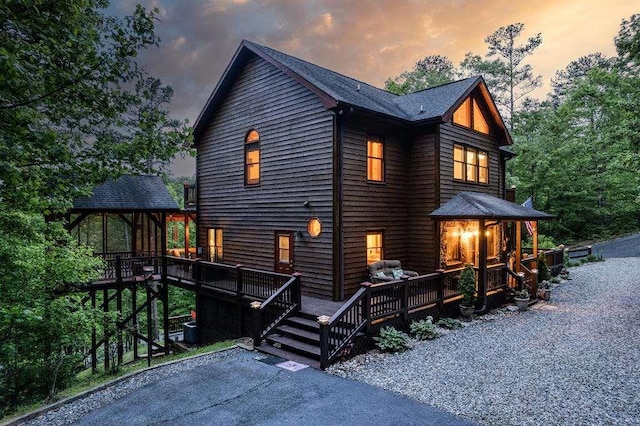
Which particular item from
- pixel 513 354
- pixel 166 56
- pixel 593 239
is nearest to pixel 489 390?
pixel 513 354

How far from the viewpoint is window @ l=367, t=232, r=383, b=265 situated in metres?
12.2

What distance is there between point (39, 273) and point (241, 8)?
A: 135 feet

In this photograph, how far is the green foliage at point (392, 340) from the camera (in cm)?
851

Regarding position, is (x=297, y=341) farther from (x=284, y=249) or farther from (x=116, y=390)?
(x=284, y=249)

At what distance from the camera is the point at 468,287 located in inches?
443

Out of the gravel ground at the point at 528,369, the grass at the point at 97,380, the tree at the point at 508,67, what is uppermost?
the tree at the point at 508,67

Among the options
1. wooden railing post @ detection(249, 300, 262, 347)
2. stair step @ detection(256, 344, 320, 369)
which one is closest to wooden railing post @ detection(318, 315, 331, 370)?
stair step @ detection(256, 344, 320, 369)

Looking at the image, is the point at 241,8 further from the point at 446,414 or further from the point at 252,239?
the point at 446,414

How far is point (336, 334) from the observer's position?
8414 mm

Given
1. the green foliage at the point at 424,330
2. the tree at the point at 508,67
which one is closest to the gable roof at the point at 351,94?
the green foliage at the point at 424,330

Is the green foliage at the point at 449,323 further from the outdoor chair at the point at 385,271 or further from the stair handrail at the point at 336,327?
the stair handrail at the point at 336,327

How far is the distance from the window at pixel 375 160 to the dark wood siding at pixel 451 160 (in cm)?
232

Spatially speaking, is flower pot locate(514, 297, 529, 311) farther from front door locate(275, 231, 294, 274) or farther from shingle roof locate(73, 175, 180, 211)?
shingle roof locate(73, 175, 180, 211)

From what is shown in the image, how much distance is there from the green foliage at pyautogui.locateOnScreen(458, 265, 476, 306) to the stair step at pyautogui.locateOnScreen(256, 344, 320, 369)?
5.86 m
